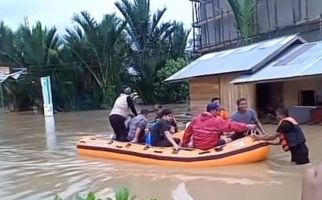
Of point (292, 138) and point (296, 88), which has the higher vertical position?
point (296, 88)

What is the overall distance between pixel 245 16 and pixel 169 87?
14.5 meters

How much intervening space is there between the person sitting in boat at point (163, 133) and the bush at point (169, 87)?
24891 mm

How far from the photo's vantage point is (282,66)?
1777cm

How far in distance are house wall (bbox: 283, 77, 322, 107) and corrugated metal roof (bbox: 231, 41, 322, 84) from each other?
1074 millimetres

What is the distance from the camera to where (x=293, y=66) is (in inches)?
674

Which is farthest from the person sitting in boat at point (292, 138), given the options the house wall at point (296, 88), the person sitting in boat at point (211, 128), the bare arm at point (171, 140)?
the house wall at point (296, 88)

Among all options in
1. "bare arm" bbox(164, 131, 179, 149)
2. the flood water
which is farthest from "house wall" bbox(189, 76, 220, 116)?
"bare arm" bbox(164, 131, 179, 149)

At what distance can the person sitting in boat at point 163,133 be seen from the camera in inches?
407

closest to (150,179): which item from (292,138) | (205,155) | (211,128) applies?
(205,155)

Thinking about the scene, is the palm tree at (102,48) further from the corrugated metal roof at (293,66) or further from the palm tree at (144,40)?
the corrugated metal roof at (293,66)

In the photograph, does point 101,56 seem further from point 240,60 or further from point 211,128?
point 211,128

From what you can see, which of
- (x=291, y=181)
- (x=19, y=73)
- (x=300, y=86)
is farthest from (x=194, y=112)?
(x=19, y=73)

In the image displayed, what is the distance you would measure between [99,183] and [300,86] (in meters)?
12.8

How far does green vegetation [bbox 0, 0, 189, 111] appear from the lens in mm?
35656
